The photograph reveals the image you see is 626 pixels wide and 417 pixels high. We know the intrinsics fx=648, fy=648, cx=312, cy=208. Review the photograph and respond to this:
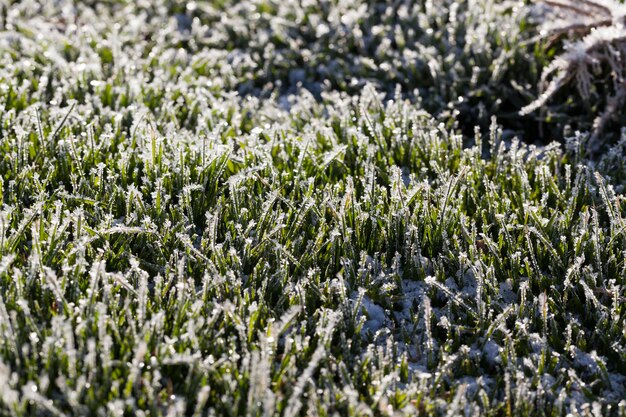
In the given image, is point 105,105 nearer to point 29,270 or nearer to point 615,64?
point 29,270

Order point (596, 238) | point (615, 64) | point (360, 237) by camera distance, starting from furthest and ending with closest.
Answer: point (615, 64), point (360, 237), point (596, 238)

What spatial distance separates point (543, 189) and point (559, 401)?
47.7 inches

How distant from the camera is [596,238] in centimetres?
259

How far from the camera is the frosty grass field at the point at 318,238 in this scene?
2143 millimetres

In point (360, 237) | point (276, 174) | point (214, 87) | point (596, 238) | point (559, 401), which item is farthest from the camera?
point (214, 87)

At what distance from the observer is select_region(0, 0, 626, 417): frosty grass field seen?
214 cm

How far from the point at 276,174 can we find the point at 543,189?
1264 mm

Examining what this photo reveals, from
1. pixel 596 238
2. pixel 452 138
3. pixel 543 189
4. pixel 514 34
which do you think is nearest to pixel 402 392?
pixel 596 238

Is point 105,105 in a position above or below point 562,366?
above

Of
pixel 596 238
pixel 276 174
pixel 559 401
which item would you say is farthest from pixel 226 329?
pixel 596 238

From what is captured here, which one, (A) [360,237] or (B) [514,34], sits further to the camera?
(B) [514,34]

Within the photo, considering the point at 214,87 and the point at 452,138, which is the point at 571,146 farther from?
the point at 214,87

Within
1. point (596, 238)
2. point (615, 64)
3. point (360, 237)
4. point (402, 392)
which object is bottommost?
point (402, 392)

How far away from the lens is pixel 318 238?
268cm
